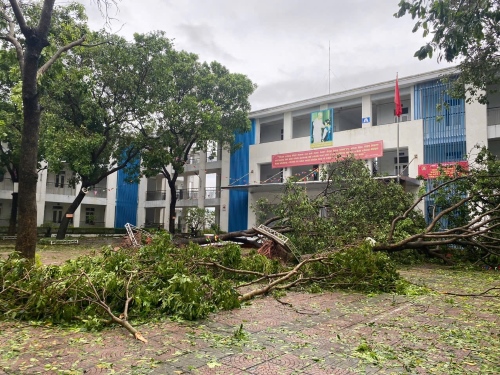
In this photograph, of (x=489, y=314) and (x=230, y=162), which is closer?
(x=489, y=314)

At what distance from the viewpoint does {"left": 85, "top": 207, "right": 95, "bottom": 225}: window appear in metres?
32.1

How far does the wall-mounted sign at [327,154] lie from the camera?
19.1 m

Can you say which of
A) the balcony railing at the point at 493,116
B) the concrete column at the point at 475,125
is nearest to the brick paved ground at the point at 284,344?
the concrete column at the point at 475,125

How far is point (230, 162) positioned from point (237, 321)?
2143 centimetres

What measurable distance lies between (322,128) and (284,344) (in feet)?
59.8

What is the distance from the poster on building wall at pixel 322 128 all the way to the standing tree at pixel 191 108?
4075mm

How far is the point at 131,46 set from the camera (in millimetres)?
18016

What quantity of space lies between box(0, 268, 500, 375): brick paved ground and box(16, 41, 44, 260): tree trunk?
215 centimetres

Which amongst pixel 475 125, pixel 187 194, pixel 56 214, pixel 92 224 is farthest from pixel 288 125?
pixel 56 214

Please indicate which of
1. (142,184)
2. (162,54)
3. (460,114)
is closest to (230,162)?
(162,54)

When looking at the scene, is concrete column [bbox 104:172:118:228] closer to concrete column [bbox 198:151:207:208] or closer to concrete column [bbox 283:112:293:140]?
concrete column [bbox 198:151:207:208]

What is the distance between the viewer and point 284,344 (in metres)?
3.92

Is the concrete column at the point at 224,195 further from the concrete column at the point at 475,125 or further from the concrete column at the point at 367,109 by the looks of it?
the concrete column at the point at 475,125

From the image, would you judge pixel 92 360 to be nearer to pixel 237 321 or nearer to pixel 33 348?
pixel 33 348
